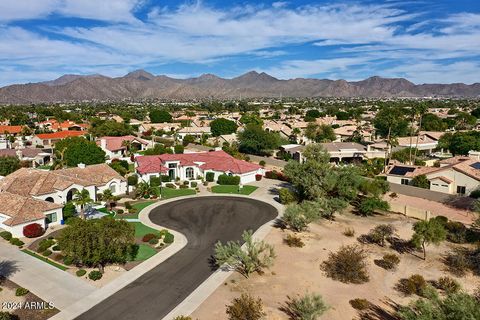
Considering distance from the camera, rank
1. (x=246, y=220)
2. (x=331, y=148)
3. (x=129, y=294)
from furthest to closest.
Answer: (x=331, y=148)
(x=246, y=220)
(x=129, y=294)

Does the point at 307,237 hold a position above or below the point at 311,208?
below

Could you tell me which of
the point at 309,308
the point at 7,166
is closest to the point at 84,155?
the point at 7,166

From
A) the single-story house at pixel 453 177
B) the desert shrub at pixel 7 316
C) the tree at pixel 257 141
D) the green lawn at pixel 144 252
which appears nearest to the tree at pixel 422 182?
the single-story house at pixel 453 177

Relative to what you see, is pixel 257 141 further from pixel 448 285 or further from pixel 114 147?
pixel 448 285

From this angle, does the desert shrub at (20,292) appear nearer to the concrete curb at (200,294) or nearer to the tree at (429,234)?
the concrete curb at (200,294)

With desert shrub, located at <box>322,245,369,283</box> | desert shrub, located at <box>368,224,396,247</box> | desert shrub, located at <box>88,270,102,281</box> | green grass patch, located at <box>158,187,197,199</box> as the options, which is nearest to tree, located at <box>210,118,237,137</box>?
green grass patch, located at <box>158,187,197,199</box>

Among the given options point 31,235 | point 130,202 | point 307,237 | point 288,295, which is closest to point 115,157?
point 130,202

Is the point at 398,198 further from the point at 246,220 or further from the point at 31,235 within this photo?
the point at 31,235
